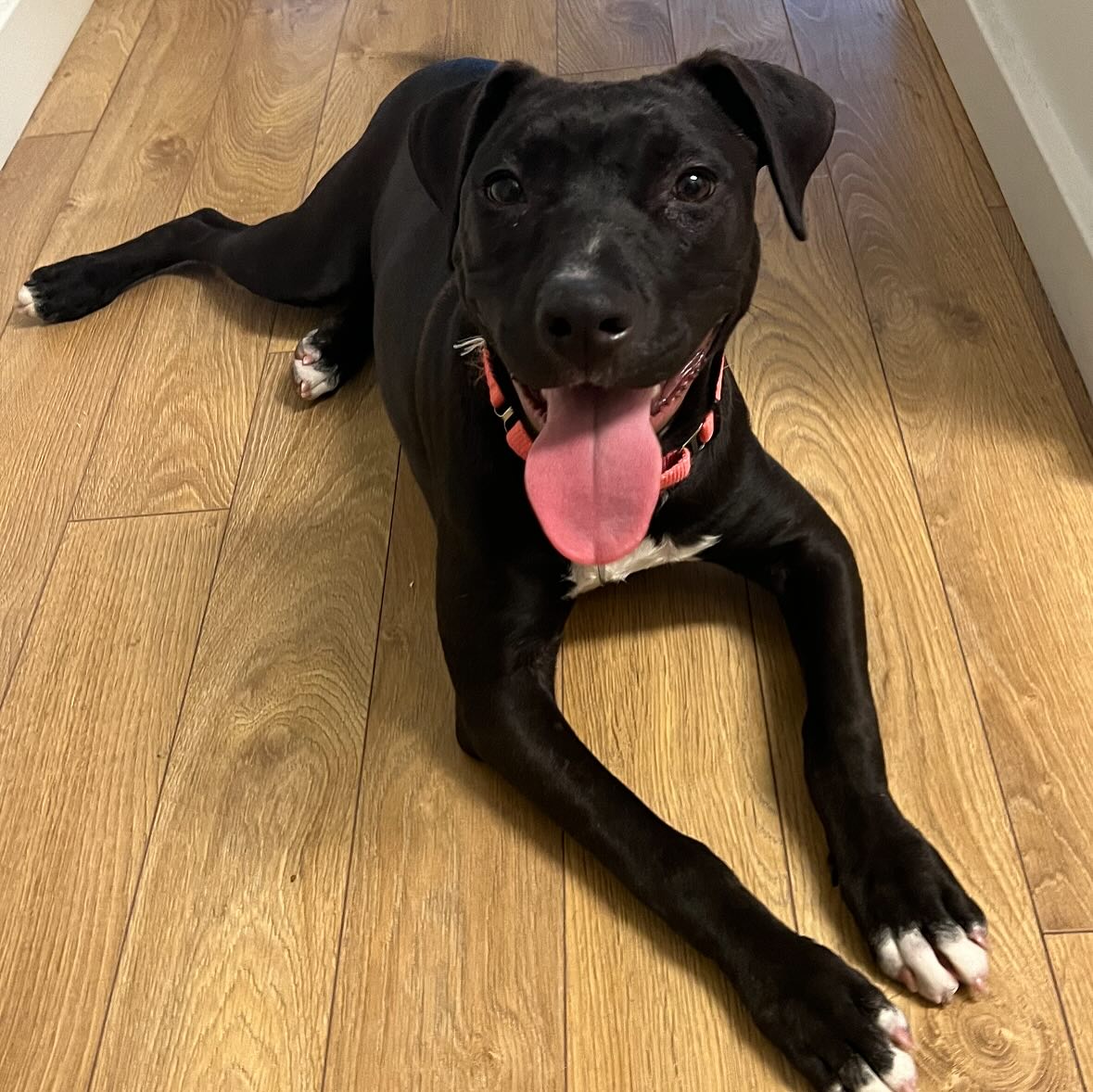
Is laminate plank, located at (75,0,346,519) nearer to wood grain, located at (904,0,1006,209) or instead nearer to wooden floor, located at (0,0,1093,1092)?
wooden floor, located at (0,0,1093,1092)

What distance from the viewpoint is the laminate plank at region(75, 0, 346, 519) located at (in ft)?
7.68

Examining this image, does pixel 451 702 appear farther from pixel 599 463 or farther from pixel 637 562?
pixel 599 463

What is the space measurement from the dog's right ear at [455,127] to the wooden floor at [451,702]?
0.70 meters

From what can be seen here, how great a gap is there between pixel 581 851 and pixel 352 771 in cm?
38

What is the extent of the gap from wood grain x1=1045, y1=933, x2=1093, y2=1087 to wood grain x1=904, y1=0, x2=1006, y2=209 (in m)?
1.69

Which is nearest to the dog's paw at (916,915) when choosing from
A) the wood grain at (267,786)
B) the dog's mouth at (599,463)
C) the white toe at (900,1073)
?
the white toe at (900,1073)

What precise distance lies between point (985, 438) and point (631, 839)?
1.05m

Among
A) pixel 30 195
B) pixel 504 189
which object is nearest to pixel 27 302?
pixel 30 195

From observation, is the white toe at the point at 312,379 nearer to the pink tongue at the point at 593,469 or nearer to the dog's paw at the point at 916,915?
the pink tongue at the point at 593,469

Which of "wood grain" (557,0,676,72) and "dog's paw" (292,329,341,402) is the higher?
"wood grain" (557,0,676,72)

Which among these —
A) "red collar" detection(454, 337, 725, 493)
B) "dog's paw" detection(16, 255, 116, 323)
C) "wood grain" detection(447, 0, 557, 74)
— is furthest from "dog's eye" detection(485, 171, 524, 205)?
"wood grain" detection(447, 0, 557, 74)

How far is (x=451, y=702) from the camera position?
1.90m

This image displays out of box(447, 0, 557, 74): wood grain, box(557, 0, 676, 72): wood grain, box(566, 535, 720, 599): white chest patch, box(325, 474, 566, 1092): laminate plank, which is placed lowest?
box(325, 474, 566, 1092): laminate plank

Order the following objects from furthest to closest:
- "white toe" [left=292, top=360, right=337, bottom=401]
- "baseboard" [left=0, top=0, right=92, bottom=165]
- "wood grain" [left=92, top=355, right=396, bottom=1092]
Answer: "baseboard" [left=0, top=0, right=92, bottom=165]
"white toe" [left=292, top=360, right=337, bottom=401]
"wood grain" [left=92, top=355, right=396, bottom=1092]
